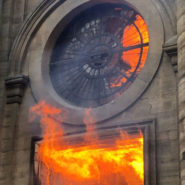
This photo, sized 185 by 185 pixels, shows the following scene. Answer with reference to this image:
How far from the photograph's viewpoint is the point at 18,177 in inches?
766

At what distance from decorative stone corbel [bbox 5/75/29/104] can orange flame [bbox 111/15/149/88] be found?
2868 millimetres

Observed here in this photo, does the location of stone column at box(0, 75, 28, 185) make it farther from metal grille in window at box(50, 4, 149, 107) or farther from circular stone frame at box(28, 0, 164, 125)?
metal grille in window at box(50, 4, 149, 107)

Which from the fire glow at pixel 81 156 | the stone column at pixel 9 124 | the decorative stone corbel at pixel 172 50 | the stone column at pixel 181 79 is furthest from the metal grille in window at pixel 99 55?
the stone column at pixel 181 79

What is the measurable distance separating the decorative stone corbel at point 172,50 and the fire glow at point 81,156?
7.91 feet

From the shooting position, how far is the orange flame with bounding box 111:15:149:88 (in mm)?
19516

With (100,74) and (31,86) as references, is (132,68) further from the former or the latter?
(31,86)

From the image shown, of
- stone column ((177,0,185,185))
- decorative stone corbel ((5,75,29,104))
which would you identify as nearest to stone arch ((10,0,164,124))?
decorative stone corbel ((5,75,29,104))

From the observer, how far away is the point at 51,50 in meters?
21.0

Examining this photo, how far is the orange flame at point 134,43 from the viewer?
19.5m

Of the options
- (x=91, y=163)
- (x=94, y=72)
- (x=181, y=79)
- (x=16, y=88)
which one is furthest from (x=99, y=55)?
(x=181, y=79)

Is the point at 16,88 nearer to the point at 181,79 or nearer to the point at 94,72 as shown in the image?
the point at 94,72

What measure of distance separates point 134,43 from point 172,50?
78.9 inches

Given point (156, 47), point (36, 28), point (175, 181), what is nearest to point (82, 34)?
point (36, 28)

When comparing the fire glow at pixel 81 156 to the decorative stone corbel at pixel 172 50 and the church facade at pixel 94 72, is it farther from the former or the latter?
the decorative stone corbel at pixel 172 50
